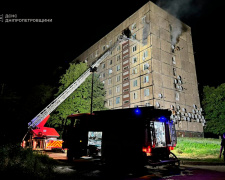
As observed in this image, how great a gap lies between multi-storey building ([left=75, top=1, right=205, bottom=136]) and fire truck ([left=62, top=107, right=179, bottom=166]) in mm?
17598

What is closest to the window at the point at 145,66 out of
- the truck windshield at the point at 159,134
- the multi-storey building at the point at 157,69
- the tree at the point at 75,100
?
the multi-storey building at the point at 157,69

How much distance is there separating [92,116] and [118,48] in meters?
28.4

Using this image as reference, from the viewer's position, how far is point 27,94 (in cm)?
3042

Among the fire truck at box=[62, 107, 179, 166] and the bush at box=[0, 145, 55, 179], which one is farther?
the fire truck at box=[62, 107, 179, 166]

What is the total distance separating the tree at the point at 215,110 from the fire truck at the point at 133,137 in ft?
95.2

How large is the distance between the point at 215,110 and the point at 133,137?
1269 inches

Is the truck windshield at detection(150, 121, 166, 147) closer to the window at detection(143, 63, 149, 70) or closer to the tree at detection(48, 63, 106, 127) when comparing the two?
the tree at detection(48, 63, 106, 127)

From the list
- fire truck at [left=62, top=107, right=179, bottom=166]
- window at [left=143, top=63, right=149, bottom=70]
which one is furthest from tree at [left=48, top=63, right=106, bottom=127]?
fire truck at [left=62, top=107, right=179, bottom=166]

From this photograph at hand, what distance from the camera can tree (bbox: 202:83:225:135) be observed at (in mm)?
33281

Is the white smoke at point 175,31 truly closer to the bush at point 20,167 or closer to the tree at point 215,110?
the tree at point 215,110

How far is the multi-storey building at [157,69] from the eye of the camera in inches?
1121

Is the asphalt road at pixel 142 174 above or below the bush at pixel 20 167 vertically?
below

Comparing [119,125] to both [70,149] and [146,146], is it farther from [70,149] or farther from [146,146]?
[70,149]

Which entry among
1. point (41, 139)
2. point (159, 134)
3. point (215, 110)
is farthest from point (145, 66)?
point (159, 134)
